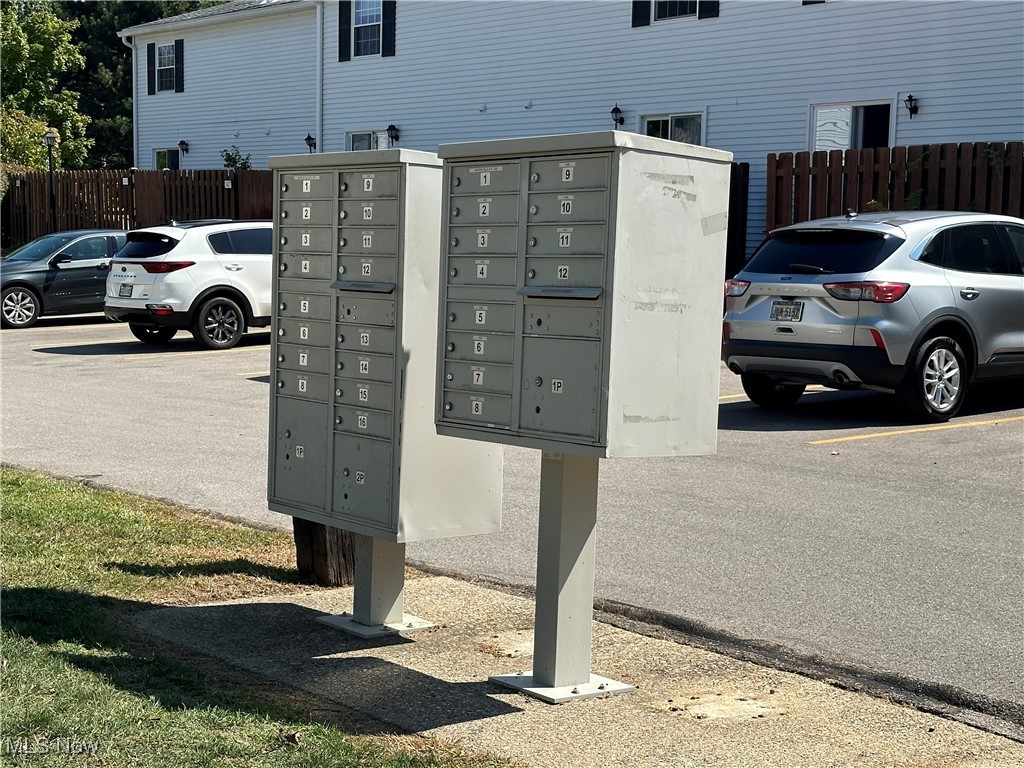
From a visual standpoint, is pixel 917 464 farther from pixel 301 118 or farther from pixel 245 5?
pixel 245 5

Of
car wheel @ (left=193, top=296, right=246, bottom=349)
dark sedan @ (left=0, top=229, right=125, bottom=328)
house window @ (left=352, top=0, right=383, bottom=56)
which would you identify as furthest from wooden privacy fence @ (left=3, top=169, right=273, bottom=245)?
car wheel @ (left=193, top=296, right=246, bottom=349)

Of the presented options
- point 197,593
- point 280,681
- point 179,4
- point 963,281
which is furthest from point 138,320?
point 179,4

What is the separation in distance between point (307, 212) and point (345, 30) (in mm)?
27018

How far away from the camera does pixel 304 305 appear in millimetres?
5742

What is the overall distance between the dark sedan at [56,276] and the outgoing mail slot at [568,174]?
18.3 metres

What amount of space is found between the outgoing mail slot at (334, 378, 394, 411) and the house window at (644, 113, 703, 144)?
19606mm

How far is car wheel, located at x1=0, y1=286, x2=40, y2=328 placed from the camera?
69.8 feet

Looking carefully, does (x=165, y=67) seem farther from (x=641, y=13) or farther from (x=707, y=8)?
(x=707, y=8)

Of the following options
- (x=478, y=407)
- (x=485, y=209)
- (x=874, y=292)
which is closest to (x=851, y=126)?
(x=874, y=292)

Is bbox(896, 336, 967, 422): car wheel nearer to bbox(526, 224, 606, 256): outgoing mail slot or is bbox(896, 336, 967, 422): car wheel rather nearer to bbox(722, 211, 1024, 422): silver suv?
bbox(722, 211, 1024, 422): silver suv

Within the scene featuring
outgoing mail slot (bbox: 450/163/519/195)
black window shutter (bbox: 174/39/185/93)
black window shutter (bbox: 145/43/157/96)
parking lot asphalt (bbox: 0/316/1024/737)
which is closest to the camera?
outgoing mail slot (bbox: 450/163/519/195)

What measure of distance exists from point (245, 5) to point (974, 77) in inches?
825

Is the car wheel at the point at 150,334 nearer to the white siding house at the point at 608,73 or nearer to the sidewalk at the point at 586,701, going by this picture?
the white siding house at the point at 608,73

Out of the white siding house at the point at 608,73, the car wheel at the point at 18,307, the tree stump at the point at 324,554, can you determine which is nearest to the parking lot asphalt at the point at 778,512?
the tree stump at the point at 324,554
